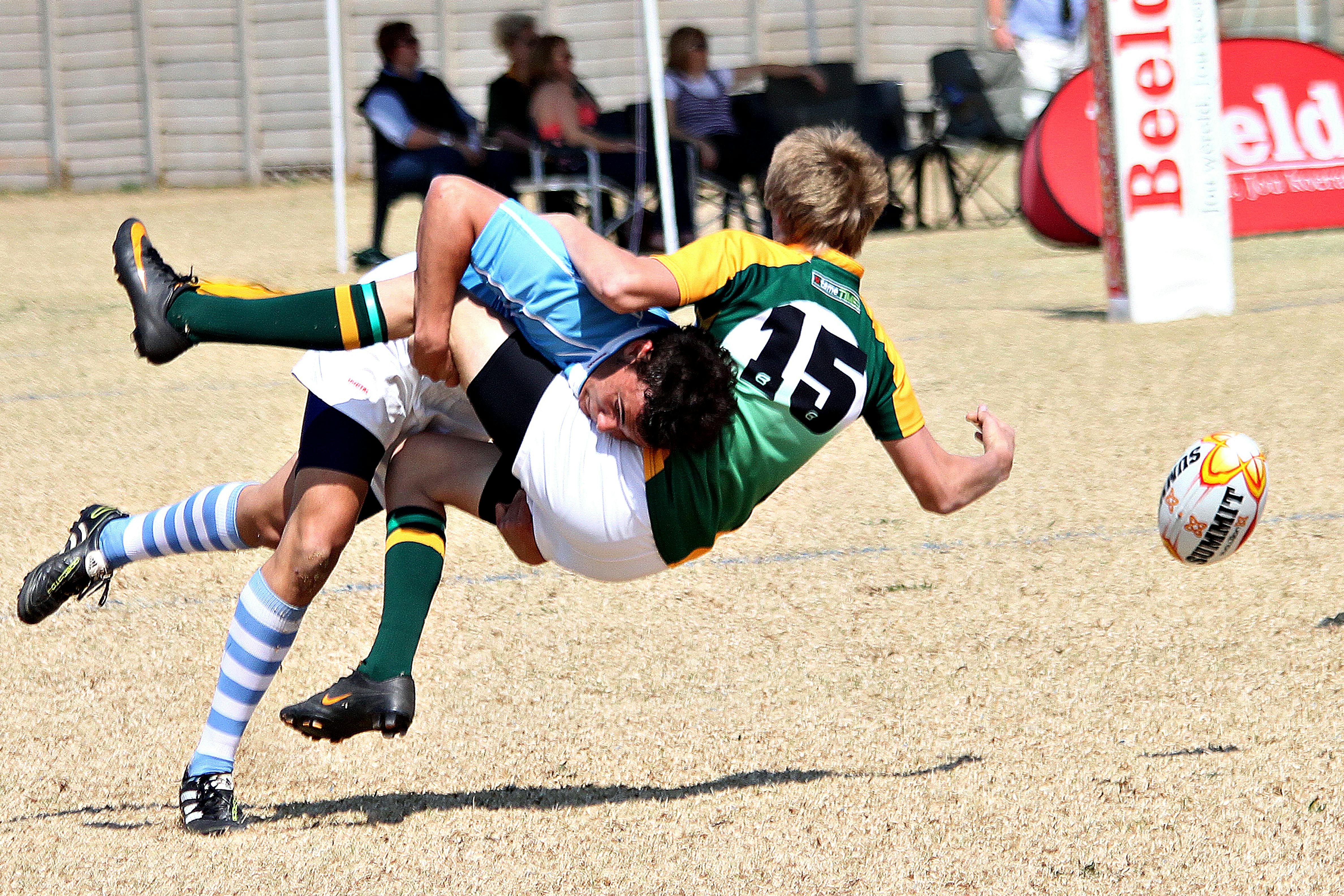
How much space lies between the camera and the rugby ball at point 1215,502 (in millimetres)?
3922

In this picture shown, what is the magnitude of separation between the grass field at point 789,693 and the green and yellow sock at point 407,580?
40 centimetres

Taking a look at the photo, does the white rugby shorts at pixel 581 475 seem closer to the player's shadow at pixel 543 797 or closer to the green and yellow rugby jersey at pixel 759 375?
the green and yellow rugby jersey at pixel 759 375

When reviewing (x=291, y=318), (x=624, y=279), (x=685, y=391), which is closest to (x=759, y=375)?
(x=685, y=391)

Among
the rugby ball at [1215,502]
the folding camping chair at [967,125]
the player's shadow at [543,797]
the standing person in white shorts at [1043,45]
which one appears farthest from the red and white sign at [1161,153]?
the standing person in white shorts at [1043,45]

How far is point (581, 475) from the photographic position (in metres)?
3.15

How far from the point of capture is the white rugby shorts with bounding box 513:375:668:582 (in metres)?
3.15

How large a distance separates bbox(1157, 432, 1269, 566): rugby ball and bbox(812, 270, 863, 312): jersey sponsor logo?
3.87 ft

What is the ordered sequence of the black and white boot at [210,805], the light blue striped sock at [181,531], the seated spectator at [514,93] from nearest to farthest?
1. the black and white boot at [210,805]
2. the light blue striped sock at [181,531]
3. the seated spectator at [514,93]

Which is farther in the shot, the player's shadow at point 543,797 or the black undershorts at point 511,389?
the player's shadow at point 543,797

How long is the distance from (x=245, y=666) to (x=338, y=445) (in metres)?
0.53

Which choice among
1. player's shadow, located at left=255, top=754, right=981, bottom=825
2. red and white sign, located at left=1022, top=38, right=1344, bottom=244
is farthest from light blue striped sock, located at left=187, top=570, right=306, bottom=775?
red and white sign, located at left=1022, top=38, right=1344, bottom=244

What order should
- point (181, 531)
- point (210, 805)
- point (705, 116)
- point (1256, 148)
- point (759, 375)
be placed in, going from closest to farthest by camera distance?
1. point (759, 375)
2. point (210, 805)
3. point (181, 531)
4. point (1256, 148)
5. point (705, 116)

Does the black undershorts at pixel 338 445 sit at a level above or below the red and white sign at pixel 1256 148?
below

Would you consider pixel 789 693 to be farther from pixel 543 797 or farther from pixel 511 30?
pixel 511 30
